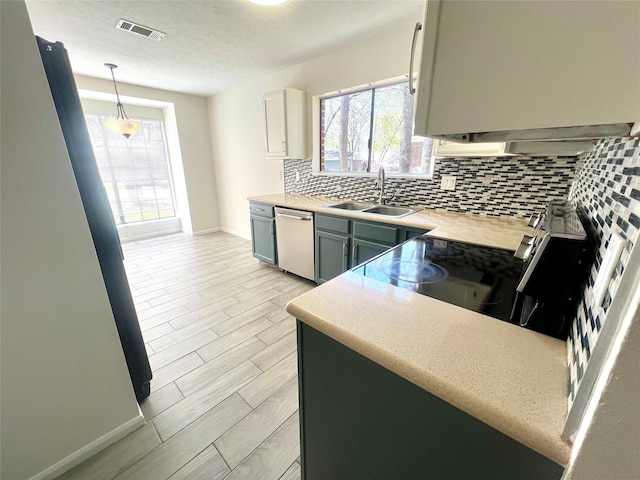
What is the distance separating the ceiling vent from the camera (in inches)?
86.2

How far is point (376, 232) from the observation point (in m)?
2.15

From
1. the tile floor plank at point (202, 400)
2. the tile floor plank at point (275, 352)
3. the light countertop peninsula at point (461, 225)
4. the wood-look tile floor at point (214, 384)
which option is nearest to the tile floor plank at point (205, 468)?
the wood-look tile floor at point (214, 384)

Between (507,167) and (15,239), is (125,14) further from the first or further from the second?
(507,167)

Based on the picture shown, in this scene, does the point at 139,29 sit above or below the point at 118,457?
above

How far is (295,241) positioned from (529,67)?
8.35 ft

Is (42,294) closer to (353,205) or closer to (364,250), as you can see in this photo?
(364,250)

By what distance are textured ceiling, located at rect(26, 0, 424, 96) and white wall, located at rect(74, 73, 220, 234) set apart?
1.05m

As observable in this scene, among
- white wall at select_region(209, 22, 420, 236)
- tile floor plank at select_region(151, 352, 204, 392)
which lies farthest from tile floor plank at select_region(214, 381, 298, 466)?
white wall at select_region(209, 22, 420, 236)

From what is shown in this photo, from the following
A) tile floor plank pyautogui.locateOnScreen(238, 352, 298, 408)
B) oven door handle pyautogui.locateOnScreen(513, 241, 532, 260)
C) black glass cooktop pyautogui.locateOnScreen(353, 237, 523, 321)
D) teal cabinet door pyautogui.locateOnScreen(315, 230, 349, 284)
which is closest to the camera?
black glass cooktop pyautogui.locateOnScreen(353, 237, 523, 321)

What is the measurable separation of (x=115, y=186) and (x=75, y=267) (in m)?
4.34

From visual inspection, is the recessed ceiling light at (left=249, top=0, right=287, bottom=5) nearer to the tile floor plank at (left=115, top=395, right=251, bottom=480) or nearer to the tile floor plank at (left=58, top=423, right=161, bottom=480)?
the tile floor plank at (left=115, top=395, right=251, bottom=480)

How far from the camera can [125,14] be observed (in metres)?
2.07

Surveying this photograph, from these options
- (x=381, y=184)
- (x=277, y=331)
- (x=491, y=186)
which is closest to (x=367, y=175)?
(x=381, y=184)

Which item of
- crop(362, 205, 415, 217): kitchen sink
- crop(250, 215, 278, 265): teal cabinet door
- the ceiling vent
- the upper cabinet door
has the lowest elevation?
crop(250, 215, 278, 265): teal cabinet door
